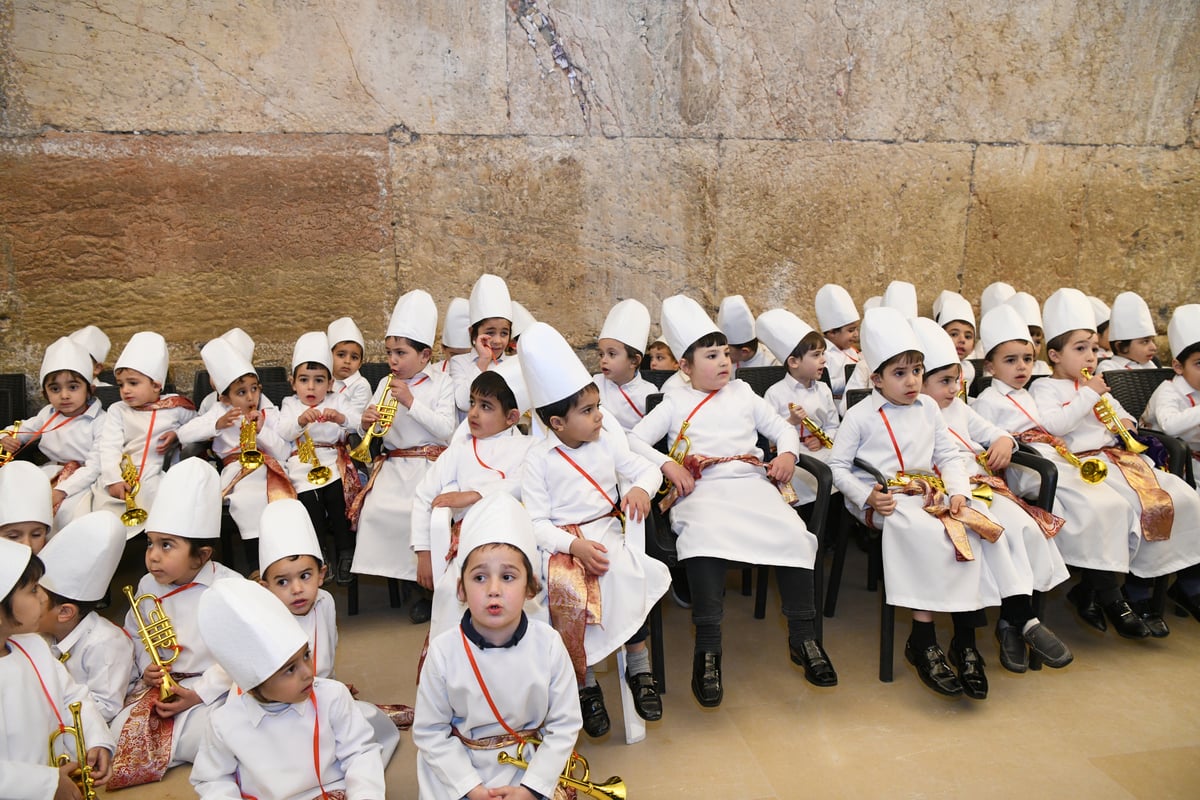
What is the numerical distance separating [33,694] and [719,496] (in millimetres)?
2345

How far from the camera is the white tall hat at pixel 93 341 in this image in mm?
4520

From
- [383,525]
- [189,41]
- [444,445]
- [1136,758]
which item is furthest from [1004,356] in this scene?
[189,41]

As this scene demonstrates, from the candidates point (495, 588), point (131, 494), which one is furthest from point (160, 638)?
point (495, 588)

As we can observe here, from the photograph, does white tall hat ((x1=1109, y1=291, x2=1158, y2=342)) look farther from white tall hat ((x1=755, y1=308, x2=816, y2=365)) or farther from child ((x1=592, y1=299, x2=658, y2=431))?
child ((x1=592, y1=299, x2=658, y2=431))

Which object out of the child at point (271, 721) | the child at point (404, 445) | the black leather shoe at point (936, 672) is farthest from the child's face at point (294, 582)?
the black leather shoe at point (936, 672)

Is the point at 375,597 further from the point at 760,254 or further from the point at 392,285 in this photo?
the point at 760,254

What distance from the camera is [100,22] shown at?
4695 mm

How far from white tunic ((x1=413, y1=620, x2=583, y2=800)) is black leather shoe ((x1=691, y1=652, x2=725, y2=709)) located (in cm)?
86

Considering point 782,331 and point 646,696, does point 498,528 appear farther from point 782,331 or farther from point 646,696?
point 782,331

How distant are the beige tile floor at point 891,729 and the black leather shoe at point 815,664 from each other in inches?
4.0

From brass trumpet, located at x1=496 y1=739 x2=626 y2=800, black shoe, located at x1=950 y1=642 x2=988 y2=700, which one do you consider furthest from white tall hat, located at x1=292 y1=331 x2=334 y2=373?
black shoe, located at x1=950 y1=642 x2=988 y2=700

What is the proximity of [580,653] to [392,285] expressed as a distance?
10.6 feet

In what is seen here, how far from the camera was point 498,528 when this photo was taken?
2.24 m

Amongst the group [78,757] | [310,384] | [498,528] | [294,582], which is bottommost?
[78,757]
